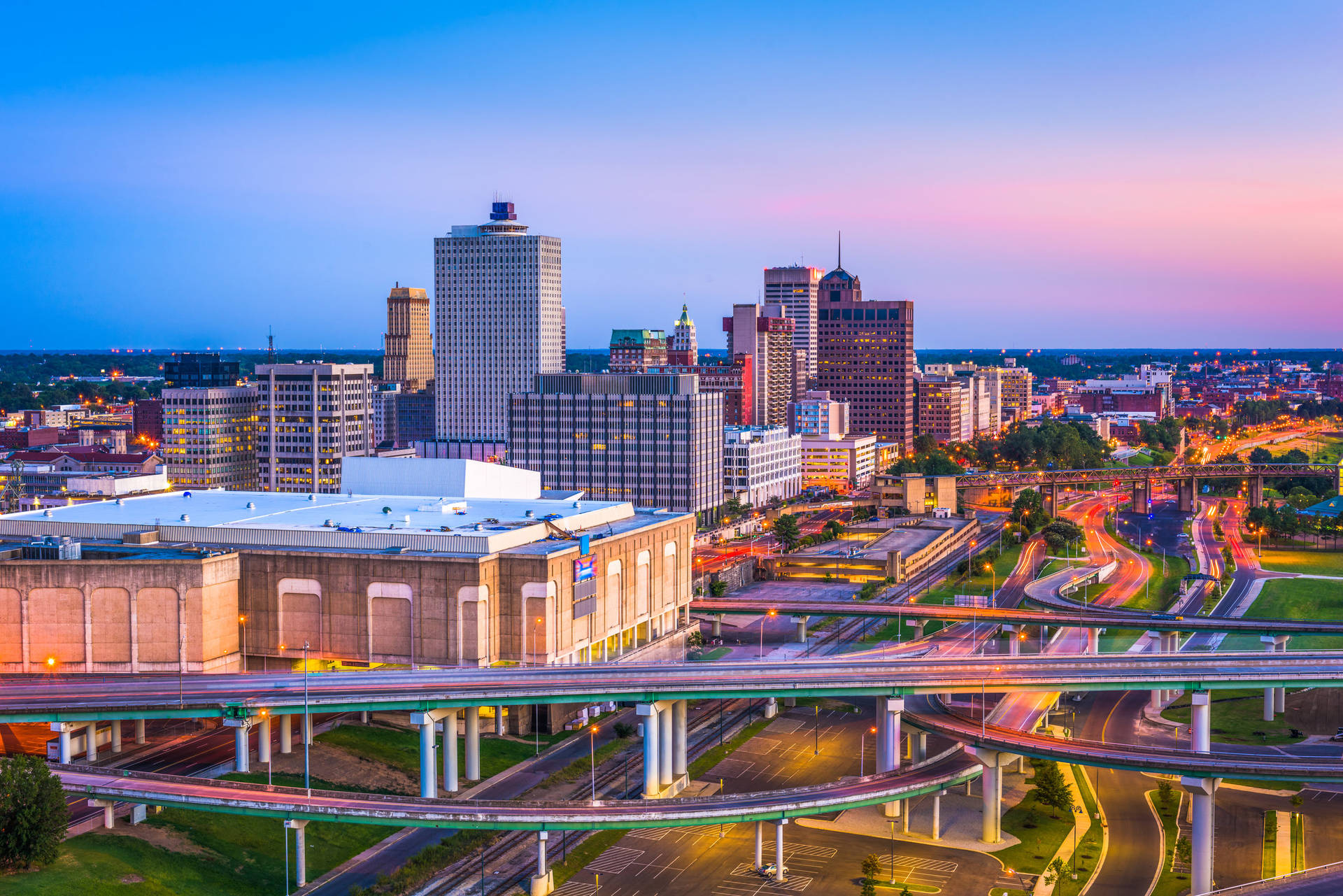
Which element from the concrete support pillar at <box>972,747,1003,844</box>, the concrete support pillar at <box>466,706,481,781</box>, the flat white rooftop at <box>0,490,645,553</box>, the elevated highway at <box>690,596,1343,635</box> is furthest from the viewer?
the elevated highway at <box>690,596,1343,635</box>

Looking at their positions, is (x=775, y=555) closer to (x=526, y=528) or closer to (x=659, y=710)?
(x=526, y=528)

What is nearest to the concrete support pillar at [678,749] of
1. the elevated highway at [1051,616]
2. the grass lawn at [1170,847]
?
the grass lawn at [1170,847]

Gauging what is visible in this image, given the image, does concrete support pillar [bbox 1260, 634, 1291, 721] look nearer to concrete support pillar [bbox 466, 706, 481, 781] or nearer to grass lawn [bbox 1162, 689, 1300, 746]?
grass lawn [bbox 1162, 689, 1300, 746]

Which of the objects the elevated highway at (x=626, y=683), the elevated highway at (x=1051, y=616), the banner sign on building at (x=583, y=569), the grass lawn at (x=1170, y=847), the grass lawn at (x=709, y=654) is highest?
the banner sign on building at (x=583, y=569)

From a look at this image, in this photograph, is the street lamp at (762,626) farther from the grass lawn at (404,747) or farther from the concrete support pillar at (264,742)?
the concrete support pillar at (264,742)

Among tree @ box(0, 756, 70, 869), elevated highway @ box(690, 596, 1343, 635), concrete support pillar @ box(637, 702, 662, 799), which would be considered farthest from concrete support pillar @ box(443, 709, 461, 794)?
elevated highway @ box(690, 596, 1343, 635)

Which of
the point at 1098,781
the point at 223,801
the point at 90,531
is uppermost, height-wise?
the point at 90,531

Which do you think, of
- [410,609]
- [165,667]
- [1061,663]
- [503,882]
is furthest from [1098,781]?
[165,667]
